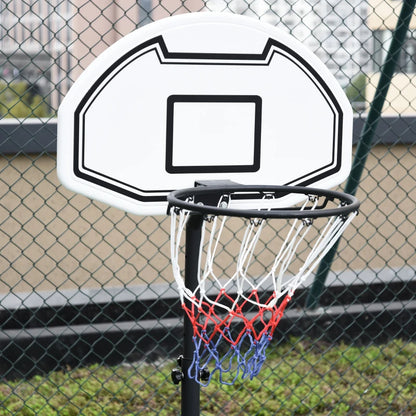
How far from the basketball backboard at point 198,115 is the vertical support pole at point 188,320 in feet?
0.41

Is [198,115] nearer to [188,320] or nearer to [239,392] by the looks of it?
[188,320]

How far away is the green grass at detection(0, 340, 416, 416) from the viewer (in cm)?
358

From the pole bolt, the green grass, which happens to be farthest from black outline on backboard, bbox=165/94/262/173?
the green grass

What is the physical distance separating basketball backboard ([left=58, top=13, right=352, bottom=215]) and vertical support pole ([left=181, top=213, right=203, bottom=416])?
0.41 ft

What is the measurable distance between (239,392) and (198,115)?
1768 millimetres

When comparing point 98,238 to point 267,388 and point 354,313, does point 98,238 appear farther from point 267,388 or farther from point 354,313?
point 354,313

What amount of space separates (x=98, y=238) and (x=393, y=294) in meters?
1.76

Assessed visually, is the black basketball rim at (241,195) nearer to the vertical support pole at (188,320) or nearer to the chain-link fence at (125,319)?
the vertical support pole at (188,320)

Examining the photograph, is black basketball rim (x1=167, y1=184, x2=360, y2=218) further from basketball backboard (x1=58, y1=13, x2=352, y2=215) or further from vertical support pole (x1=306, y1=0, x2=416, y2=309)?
vertical support pole (x1=306, y1=0, x2=416, y2=309)

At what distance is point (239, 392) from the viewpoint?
12.4 feet

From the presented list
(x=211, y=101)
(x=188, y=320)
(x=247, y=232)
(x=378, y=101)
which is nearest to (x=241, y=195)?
(x=247, y=232)

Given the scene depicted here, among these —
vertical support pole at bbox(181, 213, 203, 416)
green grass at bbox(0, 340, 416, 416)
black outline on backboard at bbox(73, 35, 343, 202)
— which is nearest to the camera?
black outline on backboard at bbox(73, 35, 343, 202)

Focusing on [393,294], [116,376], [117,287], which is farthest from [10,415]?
[393,294]

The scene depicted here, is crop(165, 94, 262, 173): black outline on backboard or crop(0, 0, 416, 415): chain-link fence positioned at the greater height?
crop(165, 94, 262, 173): black outline on backboard
